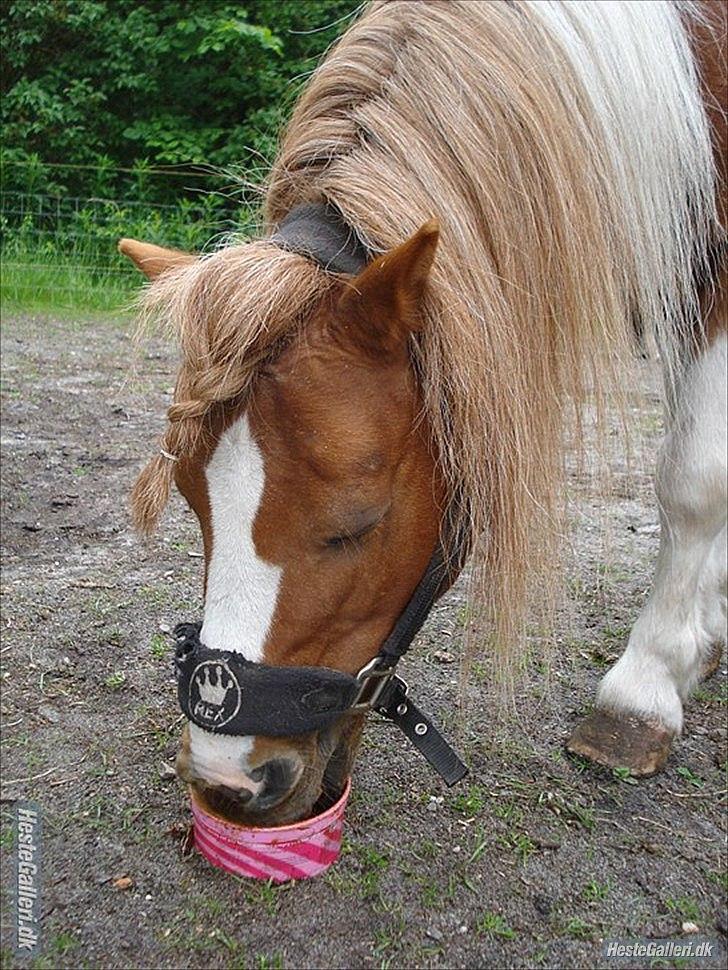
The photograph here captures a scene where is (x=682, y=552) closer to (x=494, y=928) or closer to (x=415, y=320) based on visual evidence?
(x=494, y=928)

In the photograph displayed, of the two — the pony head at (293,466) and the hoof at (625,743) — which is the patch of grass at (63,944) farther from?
the hoof at (625,743)

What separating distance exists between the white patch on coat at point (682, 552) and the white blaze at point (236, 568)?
3.97 ft

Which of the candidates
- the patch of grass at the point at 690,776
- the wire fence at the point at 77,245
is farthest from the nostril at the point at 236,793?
the wire fence at the point at 77,245

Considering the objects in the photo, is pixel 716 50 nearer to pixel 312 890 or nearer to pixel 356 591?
pixel 356 591

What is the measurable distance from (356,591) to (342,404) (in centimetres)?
32

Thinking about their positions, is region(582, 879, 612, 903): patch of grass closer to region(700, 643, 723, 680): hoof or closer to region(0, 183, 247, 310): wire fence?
region(700, 643, 723, 680): hoof

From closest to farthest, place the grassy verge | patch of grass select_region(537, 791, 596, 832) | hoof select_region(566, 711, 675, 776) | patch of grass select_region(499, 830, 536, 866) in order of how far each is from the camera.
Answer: patch of grass select_region(499, 830, 536, 866), patch of grass select_region(537, 791, 596, 832), hoof select_region(566, 711, 675, 776), the grassy verge

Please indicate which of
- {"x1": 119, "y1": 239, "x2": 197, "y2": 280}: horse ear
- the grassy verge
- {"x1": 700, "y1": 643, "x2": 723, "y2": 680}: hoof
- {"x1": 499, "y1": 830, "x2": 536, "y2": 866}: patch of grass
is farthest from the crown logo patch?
the grassy verge

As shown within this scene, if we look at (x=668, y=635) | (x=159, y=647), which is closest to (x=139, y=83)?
(x=159, y=647)

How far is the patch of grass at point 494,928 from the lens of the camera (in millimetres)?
1789

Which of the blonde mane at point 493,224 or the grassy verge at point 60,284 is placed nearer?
the blonde mane at point 493,224

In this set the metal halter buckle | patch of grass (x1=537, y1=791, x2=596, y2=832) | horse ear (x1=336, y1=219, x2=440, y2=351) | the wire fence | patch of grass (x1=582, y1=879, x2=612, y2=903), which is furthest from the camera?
the wire fence

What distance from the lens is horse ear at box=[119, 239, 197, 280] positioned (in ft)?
5.64

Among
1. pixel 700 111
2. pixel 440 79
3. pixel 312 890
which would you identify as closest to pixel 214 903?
pixel 312 890
